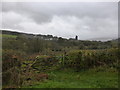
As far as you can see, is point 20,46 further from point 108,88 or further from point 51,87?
point 108,88

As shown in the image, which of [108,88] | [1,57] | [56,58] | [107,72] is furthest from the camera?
[56,58]

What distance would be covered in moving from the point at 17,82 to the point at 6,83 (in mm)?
790

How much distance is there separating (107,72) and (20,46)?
1398 cm

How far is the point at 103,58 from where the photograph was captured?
34.3 ft

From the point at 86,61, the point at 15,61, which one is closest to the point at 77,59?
the point at 86,61

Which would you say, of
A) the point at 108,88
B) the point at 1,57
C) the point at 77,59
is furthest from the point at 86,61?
the point at 1,57

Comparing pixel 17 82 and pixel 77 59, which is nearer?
pixel 17 82

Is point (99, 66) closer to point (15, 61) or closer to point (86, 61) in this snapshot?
point (86, 61)

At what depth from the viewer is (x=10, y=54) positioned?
9.63 m

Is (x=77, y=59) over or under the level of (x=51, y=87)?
over

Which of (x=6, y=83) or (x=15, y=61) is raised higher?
(x=15, y=61)

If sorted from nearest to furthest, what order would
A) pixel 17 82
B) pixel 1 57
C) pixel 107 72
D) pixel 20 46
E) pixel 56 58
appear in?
pixel 17 82, pixel 107 72, pixel 1 57, pixel 56 58, pixel 20 46

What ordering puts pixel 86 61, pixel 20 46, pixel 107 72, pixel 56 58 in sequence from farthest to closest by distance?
1. pixel 20 46
2. pixel 56 58
3. pixel 86 61
4. pixel 107 72

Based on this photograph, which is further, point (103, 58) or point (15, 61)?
point (103, 58)
